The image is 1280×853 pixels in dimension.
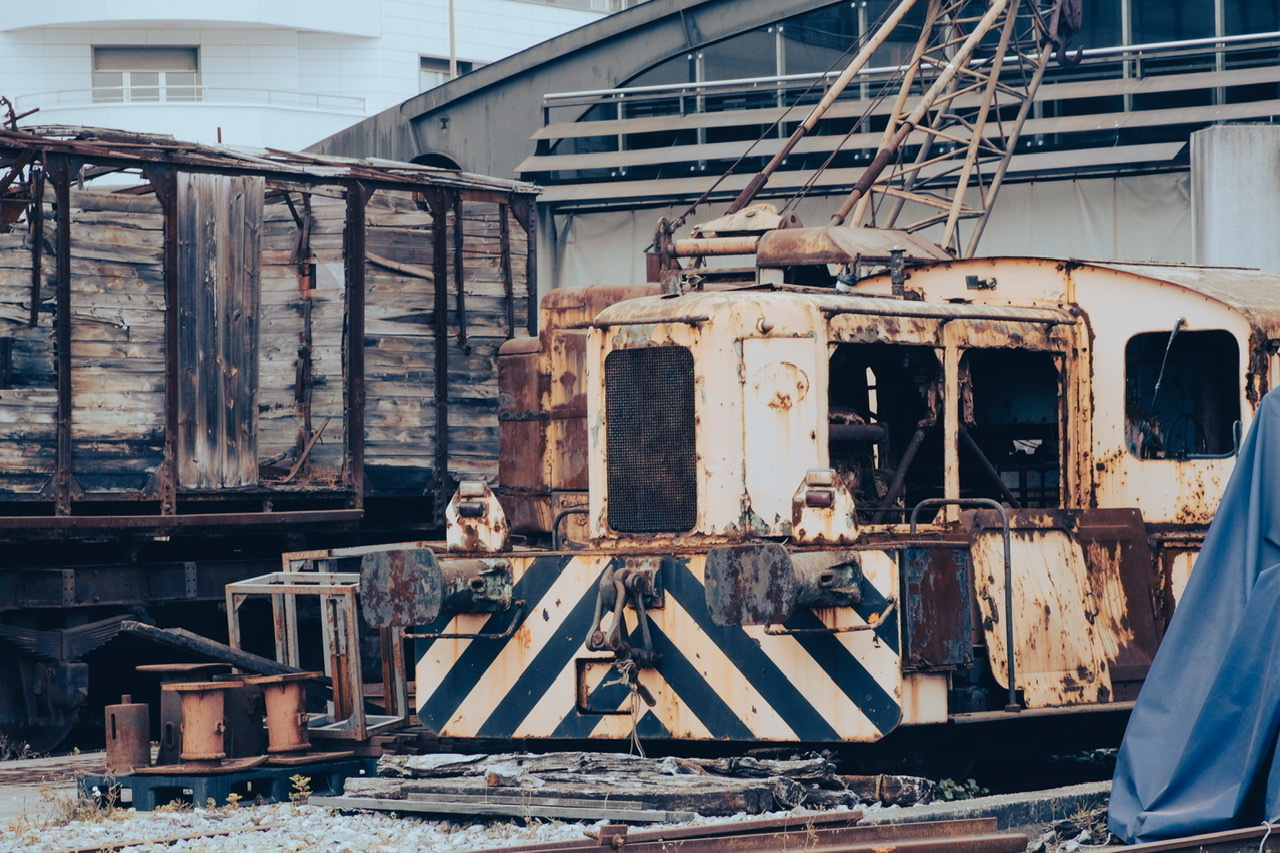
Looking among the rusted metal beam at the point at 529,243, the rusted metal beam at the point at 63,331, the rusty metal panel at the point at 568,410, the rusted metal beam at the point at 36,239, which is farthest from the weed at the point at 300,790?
the rusted metal beam at the point at 529,243

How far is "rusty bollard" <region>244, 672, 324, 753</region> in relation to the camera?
30.6ft

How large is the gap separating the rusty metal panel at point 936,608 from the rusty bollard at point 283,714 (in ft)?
11.3

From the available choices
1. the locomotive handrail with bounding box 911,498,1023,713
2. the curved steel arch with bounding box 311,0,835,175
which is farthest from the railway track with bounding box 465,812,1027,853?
the curved steel arch with bounding box 311,0,835,175

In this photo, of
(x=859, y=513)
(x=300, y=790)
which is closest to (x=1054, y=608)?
(x=859, y=513)

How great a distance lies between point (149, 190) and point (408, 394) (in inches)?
100

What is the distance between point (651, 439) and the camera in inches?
329

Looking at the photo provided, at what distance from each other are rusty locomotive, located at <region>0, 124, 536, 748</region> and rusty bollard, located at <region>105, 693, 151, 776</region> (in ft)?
9.32

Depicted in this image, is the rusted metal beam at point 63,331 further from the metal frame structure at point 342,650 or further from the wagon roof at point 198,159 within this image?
the metal frame structure at point 342,650

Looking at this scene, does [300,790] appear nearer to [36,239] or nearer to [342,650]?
[342,650]

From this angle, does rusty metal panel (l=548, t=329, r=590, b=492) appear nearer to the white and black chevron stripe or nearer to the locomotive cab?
the locomotive cab

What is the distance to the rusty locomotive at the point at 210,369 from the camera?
1220 centimetres

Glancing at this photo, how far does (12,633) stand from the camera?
1195 centimetres

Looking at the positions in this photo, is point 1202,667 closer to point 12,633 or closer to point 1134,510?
point 1134,510

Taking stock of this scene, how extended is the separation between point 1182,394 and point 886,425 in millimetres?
1592
